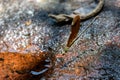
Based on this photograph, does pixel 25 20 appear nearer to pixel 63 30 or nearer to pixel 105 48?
pixel 63 30

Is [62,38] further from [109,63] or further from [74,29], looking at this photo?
[109,63]

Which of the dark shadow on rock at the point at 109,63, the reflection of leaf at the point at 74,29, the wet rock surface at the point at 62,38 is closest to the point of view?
the dark shadow on rock at the point at 109,63

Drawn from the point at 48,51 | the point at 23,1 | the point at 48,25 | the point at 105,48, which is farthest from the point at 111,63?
the point at 23,1

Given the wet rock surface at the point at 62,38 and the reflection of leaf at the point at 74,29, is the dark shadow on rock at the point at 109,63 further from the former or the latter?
the reflection of leaf at the point at 74,29

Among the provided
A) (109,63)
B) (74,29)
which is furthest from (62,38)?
(109,63)

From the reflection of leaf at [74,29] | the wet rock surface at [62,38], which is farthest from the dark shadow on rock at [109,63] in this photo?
the reflection of leaf at [74,29]

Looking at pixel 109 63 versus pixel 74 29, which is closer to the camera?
pixel 109 63

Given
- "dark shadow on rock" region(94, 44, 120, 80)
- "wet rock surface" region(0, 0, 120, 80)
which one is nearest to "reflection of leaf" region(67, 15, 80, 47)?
"wet rock surface" region(0, 0, 120, 80)

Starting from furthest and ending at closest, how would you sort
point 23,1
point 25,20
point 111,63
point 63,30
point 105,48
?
point 23,1
point 25,20
point 63,30
point 105,48
point 111,63
